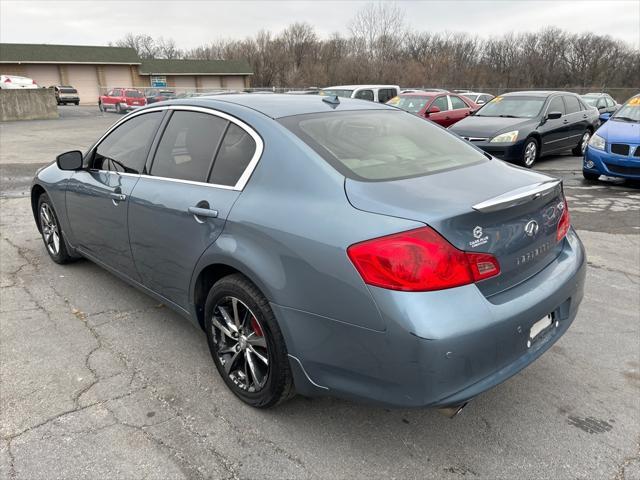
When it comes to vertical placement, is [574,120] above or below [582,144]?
above

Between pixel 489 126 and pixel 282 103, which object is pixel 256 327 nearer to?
pixel 282 103

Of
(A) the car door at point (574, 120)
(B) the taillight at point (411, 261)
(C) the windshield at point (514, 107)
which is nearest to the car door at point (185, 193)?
(B) the taillight at point (411, 261)

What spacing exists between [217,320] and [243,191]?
78 cm

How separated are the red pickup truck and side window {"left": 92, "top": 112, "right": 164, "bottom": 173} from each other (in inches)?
1200

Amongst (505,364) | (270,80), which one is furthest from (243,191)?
(270,80)

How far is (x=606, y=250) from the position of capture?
540 centimetres

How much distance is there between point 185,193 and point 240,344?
0.95 m

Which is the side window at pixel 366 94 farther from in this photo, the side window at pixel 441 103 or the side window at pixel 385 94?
the side window at pixel 441 103

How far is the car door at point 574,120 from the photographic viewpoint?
11445 mm

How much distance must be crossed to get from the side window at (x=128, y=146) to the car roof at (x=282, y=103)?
0.85ft

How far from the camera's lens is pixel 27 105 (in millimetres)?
25500

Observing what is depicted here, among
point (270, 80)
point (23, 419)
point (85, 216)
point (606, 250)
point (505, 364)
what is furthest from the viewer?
point (270, 80)

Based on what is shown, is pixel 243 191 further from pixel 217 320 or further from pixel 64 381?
pixel 64 381

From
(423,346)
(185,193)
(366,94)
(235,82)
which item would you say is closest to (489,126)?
(366,94)
